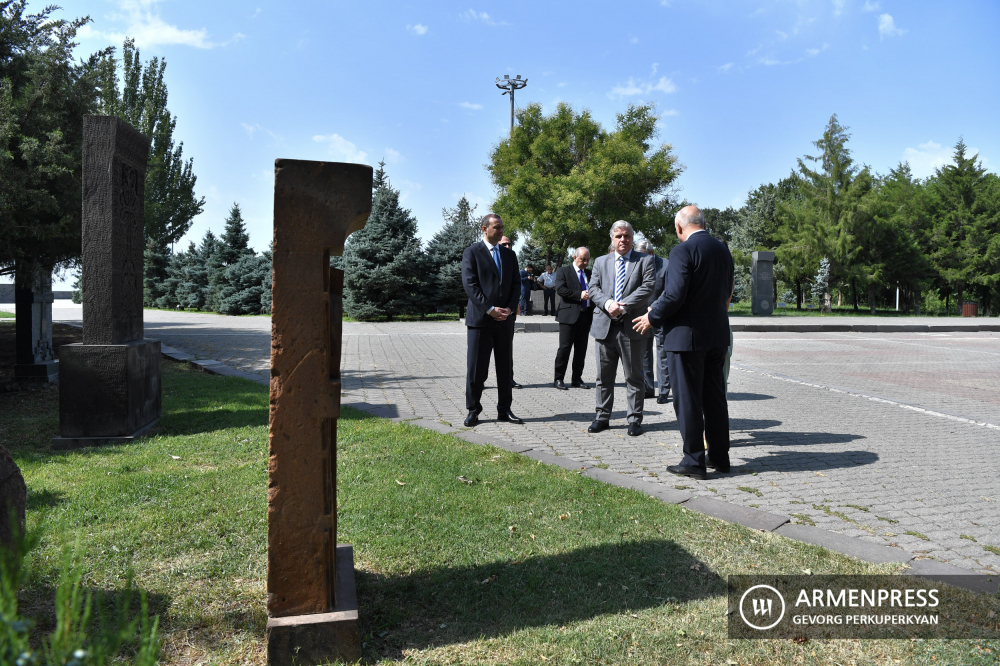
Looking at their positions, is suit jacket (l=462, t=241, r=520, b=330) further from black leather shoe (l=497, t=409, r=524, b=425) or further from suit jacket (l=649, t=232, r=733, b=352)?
suit jacket (l=649, t=232, r=733, b=352)

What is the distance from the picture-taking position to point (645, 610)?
314cm

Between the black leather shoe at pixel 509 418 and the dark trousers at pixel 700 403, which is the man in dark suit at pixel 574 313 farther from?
the dark trousers at pixel 700 403

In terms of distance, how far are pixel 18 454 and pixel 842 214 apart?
42433mm

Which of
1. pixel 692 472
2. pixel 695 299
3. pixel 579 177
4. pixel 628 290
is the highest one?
pixel 579 177

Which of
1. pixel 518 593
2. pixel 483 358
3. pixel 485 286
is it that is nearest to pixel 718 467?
pixel 483 358

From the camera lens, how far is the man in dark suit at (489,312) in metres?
7.32

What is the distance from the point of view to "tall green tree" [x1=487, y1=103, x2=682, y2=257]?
34.1 m

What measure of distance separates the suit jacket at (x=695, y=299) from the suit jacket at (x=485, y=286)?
227 centimetres

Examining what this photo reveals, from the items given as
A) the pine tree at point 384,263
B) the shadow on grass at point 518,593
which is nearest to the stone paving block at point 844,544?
the shadow on grass at point 518,593

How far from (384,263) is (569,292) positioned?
16.5 meters

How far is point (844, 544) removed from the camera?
3.89 m

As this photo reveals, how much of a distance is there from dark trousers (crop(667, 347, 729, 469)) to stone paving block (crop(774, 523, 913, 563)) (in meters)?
1.30

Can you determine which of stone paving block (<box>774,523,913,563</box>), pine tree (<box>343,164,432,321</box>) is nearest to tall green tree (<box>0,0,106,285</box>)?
stone paving block (<box>774,523,913,563</box>)

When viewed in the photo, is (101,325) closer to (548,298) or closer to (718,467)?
(718,467)
